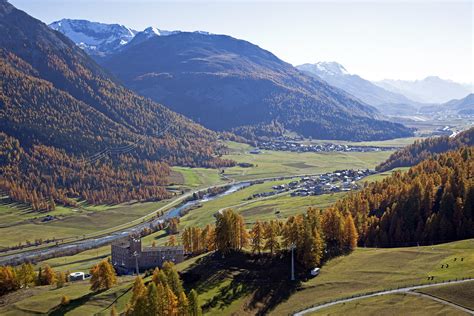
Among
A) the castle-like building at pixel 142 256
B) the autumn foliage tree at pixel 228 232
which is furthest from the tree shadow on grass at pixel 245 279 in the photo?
the castle-like building at pixel 142 256

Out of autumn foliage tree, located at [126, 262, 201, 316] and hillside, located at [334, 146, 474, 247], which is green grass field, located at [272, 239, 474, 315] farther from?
hillside, located at [334, 146, 474, 247]

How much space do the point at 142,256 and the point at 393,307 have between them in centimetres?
11022

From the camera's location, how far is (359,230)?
6594 inches

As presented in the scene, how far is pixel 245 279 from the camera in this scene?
5069 inches

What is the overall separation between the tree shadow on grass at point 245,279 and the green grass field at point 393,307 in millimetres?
18605

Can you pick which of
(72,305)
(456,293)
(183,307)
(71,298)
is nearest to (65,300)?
(72,305)

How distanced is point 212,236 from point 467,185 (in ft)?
266

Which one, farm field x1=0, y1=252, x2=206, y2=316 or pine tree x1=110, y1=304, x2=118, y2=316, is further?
farm field x1=0, y1=252, x2=206, y2=316

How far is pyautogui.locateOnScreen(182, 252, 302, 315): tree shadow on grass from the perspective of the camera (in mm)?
117750

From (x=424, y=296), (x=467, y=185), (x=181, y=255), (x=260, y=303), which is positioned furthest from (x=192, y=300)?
(x=467, y=185)

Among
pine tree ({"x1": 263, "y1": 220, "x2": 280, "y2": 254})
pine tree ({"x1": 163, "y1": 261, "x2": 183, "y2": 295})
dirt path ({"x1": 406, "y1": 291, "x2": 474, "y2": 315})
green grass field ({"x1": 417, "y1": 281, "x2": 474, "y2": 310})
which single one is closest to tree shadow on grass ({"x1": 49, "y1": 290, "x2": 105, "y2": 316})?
pine tree ({"x1": 163, "y1": 261, "x2": 183, "y2": 295})

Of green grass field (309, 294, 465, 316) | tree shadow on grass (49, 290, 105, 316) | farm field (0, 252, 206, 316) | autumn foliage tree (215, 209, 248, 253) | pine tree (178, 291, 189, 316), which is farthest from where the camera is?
autumn foliage tree (215, 209, 248, 253)

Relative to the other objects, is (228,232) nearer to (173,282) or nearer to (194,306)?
(173,282)

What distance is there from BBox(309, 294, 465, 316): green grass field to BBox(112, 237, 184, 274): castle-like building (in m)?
88.1
